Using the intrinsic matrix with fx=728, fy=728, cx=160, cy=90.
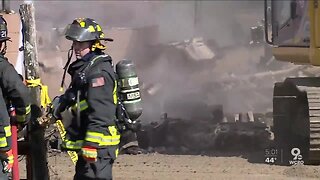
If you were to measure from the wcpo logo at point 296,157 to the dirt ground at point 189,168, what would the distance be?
284 mm

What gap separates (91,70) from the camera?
5539mm

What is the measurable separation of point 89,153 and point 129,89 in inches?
25.7

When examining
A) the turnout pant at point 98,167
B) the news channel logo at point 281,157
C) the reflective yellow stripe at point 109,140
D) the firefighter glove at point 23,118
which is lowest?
the news channel logo at point 281,157

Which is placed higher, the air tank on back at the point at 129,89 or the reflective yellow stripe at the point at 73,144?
the air tank on back at the point at 129,89

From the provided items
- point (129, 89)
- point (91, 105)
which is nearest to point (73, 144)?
point (91, 105)

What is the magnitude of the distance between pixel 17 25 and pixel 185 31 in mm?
15544

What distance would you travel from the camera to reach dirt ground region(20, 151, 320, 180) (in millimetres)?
8914

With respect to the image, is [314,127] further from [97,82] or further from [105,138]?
[97,82]

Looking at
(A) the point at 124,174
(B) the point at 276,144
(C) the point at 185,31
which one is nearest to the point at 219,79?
(C) the point at 185,31

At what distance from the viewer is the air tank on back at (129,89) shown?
19.1 ft

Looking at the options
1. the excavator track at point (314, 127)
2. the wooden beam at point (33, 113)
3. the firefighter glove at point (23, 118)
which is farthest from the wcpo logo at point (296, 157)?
the firefighter glove at point (23, 118)

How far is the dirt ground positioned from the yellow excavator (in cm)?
46

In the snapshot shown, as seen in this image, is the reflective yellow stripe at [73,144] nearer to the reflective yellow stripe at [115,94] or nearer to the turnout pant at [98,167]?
the turnout pant at [98,167]

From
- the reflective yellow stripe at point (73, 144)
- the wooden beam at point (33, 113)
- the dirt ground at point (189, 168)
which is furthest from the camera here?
the dirt ground at point (189, 168)
